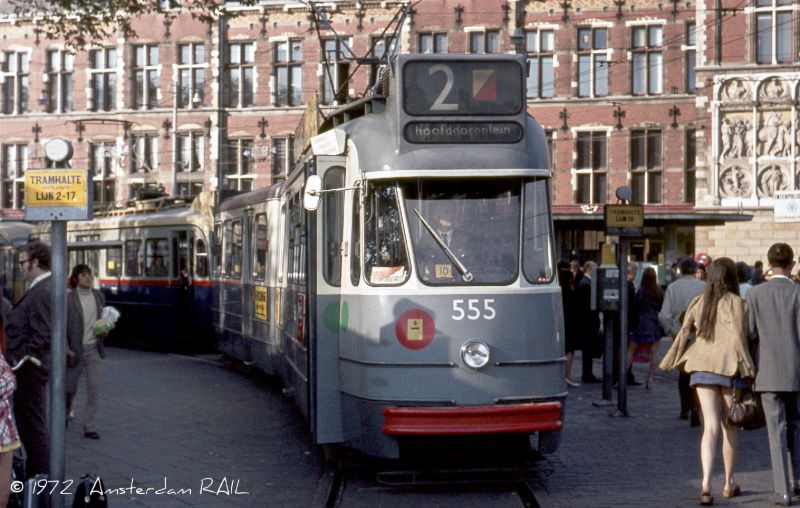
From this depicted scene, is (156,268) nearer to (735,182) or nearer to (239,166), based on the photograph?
(735,182)

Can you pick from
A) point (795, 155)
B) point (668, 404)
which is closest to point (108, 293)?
point (668, 404)

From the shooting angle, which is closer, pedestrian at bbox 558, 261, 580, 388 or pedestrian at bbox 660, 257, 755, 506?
pedestrian at bbox 660, 257, 755, 506

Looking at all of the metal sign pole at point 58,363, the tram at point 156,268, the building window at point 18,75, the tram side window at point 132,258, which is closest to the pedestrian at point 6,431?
the metal sign pole at point 58,363

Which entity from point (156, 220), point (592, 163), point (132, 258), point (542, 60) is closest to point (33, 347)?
point (156, 220)

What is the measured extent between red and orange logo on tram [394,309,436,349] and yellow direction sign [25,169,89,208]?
2.60m

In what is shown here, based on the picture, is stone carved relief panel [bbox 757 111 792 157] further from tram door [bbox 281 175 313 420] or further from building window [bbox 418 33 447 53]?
tram door [bbox 281 175 313 420]

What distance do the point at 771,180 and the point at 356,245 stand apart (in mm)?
32301

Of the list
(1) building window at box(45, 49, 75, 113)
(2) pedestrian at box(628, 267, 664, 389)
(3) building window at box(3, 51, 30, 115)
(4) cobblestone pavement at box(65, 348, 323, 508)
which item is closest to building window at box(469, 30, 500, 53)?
(1) building window at box(45, 49, 75, 113)

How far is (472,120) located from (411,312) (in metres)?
1.52

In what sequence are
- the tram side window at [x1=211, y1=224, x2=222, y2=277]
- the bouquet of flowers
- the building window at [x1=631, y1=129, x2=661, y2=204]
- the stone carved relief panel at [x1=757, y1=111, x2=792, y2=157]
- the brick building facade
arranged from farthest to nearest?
the building window at [x1=631, y1=129, x2=661, y2=204]
the brick building facade
the stone carved relief panel at [x1=757, y1=111, x2=792, y2=157]
the tram side window at [x1=211, y1=224, x2=222, y2=277]
the bouquet of flowers

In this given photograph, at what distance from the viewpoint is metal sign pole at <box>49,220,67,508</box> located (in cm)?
773

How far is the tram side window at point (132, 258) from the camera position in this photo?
2656 cm

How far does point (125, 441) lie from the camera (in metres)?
12.1

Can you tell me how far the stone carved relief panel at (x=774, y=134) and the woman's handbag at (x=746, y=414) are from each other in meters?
32.2
